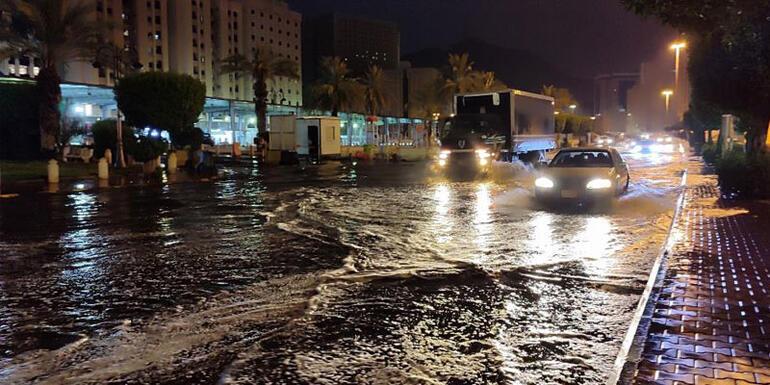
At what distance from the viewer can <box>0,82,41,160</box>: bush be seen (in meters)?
32.9

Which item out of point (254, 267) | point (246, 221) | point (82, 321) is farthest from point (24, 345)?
point (246, 221)

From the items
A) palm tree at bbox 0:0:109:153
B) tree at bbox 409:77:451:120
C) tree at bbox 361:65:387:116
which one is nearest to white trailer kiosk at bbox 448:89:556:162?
palm tree at bbox 0:0:109:153

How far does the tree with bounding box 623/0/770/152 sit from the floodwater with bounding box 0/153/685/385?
3176 millimetres

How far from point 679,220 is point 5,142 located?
32.8m

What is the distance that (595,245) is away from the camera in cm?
1020

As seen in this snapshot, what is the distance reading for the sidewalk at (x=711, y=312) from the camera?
4754mm

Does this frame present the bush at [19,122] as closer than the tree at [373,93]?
Yes

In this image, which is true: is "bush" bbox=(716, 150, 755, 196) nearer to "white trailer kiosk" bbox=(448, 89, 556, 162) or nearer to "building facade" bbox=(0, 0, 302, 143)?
"white trailer kiosk" bbox=(448, 89, 556, 162)

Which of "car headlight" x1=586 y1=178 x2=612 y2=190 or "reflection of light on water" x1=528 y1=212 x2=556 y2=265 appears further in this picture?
"car headlight" x1=586 y1=178 x2=612 y2=190

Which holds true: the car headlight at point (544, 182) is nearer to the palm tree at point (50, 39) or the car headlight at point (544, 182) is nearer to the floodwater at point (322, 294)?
the floodwater at point (322, 294)

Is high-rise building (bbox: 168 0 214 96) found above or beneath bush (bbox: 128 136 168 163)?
above

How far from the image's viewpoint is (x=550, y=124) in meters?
35.2

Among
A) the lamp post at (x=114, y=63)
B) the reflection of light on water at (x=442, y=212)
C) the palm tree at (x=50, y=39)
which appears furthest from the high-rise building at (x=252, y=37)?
the reflection of light on water at (x=442, y=212)

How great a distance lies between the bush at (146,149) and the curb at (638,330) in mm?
24620
